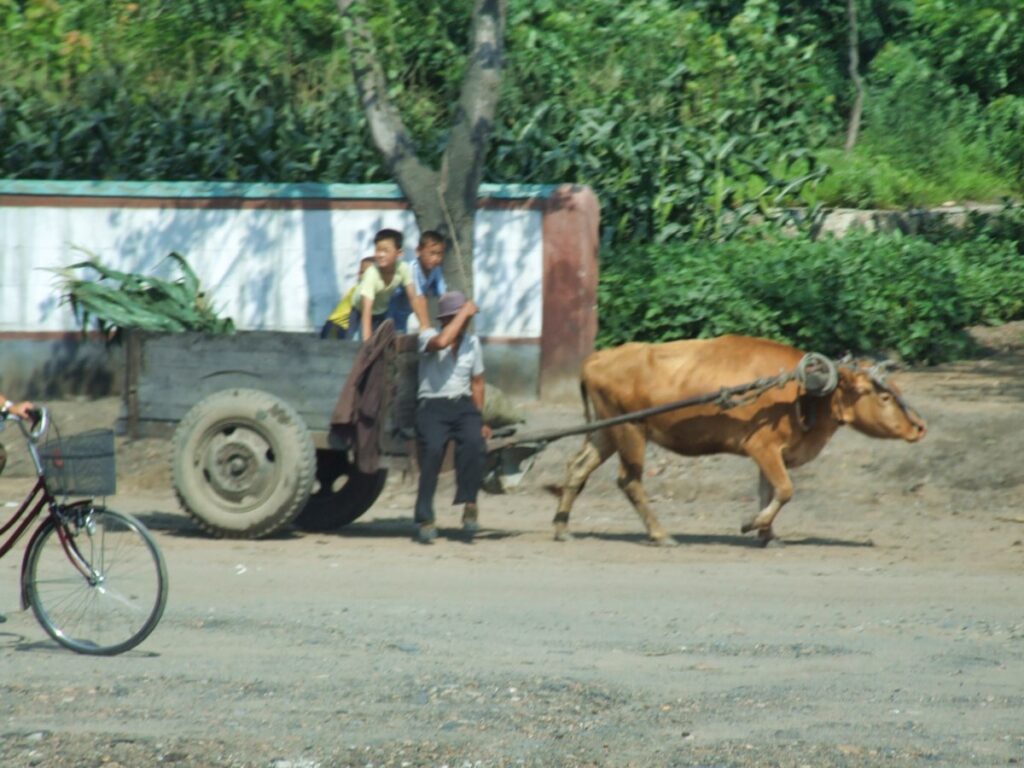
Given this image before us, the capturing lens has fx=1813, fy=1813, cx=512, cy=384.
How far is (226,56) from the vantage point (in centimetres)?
1858

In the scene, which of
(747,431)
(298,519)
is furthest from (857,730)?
(298,519)

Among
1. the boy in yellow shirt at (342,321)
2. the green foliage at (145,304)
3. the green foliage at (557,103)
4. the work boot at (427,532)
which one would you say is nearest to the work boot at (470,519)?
the work boot at (427,532)

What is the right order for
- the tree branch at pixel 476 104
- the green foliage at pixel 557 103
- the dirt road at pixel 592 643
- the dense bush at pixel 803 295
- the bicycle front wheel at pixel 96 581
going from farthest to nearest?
1. the green foliage at pixel 557 103
2. the dense bush at pixel 803 295
3. the tree branch at pixel 476 104
4. the bicycle front wheel at pixel 96 581
5. the dirt road at pixel 592 643

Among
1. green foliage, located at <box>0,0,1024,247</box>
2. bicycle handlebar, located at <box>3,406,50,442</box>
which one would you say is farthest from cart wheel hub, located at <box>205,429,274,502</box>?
green foliage, located at <box>0,0,1024,247</box>

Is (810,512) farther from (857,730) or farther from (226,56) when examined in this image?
(226,56)

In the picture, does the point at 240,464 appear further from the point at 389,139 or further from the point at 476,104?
the point at 476,104

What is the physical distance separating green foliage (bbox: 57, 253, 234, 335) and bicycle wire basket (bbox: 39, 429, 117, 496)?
4089 mm

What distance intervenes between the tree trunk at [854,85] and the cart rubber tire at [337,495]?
34.3 feet

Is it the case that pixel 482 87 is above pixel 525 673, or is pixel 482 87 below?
above

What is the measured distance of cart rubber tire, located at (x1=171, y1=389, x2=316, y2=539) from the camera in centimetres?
1116

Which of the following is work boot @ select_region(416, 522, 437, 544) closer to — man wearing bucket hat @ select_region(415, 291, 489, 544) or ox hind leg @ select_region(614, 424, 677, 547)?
man wearing bucket hat @ select_region(415, 291, 489, 544)

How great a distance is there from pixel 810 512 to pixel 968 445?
1473 millimetres

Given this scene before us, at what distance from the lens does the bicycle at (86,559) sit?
7746 mm

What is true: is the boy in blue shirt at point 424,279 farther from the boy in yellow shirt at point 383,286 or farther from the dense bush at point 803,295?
the dense bush at point 803,295
